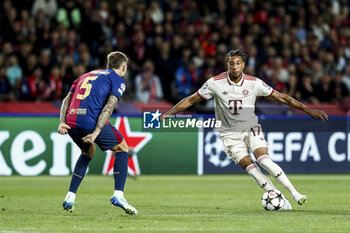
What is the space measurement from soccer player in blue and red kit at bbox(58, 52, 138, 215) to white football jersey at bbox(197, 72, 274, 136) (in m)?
1.42

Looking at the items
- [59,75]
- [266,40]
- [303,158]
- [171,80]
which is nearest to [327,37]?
[266,40]

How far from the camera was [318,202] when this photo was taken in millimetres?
11727

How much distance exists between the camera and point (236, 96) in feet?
34.7

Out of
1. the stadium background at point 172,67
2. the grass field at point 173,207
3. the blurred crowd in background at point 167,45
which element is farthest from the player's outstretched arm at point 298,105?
the blurred crowd in background at point 167,45

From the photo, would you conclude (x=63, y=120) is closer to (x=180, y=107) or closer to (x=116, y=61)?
(x=116, y=61)

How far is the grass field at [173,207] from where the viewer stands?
8469mm

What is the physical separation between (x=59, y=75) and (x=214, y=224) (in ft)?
33.8

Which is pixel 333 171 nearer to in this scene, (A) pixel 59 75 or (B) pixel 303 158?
(B) pixel 303 158

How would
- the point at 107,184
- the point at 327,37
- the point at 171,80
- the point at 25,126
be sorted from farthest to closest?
the point at 327,37
the point at 171,80
the point at 25,126
the point at 107,184

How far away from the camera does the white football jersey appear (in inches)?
416

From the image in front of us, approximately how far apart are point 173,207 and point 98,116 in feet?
6.39

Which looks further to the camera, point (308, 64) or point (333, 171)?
point (308, 64)

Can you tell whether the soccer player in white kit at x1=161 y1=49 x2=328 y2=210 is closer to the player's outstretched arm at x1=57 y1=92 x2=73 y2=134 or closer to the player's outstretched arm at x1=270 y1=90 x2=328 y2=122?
the player's outstretched arm at x1=270 y1=90 x2=328 y2=122

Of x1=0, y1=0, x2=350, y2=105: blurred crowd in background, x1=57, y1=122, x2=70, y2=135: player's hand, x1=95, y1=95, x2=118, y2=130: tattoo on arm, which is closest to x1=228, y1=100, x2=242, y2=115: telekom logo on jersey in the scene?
x1=95, y1=95, x2=118, y2=130: tattoo on arm
